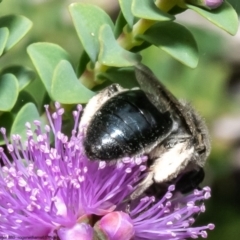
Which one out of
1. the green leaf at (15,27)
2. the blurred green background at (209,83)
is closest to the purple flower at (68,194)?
the green leaf at (15,27)

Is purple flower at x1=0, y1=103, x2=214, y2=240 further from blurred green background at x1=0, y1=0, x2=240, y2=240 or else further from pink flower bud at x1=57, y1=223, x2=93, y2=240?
blurred green background at x1=0, y1=0, x2=240, y2=240

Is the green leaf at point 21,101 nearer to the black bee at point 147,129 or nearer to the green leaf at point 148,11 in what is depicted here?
the black bee at point 147,129

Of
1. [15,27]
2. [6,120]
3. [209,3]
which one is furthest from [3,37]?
[209,3]

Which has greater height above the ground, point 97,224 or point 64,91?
point 64,91

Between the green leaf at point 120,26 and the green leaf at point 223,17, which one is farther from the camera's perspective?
the green leaf at point 120,26

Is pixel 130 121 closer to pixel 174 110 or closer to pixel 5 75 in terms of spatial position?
pixel 174 110

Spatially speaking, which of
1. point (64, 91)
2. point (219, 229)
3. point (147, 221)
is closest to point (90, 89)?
point (64, 91)

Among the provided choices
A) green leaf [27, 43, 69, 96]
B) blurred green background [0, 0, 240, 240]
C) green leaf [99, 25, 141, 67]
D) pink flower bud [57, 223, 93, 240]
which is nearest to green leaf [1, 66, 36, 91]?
green leaf [27, 43, 69, 96]
